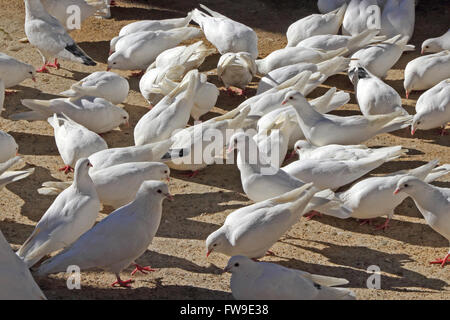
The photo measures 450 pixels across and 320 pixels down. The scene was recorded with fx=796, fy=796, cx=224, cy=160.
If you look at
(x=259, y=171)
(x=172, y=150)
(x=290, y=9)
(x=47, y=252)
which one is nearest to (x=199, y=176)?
(x=172, y=150)

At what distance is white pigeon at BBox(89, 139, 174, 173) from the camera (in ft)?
18.8

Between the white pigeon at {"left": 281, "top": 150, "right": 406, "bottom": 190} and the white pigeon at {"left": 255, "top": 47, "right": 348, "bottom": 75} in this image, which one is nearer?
the white pigeon at {"left": 281, "top": 150, "right": 406, "bottom": 190}

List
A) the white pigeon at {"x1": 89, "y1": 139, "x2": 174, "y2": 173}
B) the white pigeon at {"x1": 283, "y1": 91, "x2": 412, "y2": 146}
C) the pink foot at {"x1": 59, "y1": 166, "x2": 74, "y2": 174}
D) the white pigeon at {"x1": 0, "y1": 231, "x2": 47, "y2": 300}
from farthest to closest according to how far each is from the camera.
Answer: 1. the white pigeon at {"x1": 283, "y1": 91, "x2": 412, "y2": 146}
2. the pink foot at {"x1": 59, "y1": 166, "x2": 74, "y2": 174}
3. the white pigeon at {"x1": 89, "y1": 139, "x2": 174, "y2": 173}
4. the white pigeon at {"x1": 0, "y1": 231, "x2": 47, "y2": 300}

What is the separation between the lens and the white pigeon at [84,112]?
A: 21.4 feet

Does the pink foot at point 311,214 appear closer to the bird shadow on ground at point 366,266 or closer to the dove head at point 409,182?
the bird shadow on ground at point 366,266

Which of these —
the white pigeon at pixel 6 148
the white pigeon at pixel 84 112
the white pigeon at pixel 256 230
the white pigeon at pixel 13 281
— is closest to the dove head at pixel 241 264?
the white pigeon at pixel 256 230

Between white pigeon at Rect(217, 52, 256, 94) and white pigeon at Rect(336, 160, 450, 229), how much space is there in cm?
199

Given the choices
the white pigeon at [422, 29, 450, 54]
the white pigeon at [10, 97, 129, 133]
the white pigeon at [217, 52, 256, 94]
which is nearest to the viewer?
the white pigeon at [10, 97, 129, 133]

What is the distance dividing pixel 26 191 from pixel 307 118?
2.23 meters

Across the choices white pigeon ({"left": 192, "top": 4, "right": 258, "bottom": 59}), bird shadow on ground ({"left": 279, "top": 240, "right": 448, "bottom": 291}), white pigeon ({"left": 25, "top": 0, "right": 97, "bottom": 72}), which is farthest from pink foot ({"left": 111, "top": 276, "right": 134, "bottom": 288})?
white pigeon ({"left": 192, "top": 4, "right": 258, "bottom": 59})

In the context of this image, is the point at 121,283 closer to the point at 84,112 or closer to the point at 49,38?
the point at 84,112

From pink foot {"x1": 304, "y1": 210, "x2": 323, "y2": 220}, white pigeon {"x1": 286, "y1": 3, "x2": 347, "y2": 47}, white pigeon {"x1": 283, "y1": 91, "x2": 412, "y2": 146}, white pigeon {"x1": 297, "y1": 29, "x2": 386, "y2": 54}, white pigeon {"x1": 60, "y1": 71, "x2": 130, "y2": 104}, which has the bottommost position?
pink foot {"x1": 304, "y1": 210, "x2": 323, "y2": 220}

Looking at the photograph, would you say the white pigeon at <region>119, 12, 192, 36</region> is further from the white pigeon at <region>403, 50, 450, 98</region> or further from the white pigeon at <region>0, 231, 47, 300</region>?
the white pigeon at <region>0, 231, 47, 300</region>

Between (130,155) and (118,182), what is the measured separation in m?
0.42
